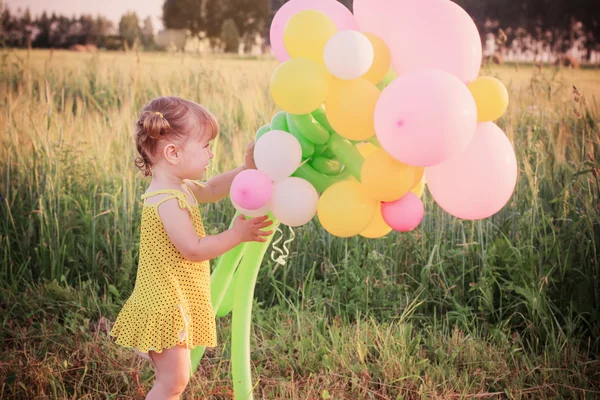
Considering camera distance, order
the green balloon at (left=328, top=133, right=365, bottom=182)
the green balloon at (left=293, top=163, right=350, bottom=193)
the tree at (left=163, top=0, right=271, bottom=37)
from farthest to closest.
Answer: the tree at (left=163, top=0, right=271, bottom=37)
the green balloon at (left=293, top=163, right=350, bottom=193)
the green balloon at (left=328, top=133, right=365, bottom=182)

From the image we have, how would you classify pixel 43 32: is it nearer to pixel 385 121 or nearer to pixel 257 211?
pixel 257 211

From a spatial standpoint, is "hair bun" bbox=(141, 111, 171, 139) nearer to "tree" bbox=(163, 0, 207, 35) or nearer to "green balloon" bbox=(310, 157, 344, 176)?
"green balloon" bbox=(310, 157, 344, 176)

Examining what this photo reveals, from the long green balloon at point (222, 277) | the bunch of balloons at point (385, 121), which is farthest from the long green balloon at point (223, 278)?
the bunch of balloons at point (385, 121)

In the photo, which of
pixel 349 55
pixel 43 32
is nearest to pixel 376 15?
pixel 349 55

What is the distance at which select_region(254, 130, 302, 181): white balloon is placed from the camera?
1607 mm

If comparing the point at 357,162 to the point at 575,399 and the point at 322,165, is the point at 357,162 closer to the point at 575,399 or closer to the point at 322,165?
the point at 322,165

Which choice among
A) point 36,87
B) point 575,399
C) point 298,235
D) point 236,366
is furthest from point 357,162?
point 36,87

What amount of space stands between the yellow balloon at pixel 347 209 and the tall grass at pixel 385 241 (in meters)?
1.18

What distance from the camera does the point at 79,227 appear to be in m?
3.35

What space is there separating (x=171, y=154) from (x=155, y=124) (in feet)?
0.33

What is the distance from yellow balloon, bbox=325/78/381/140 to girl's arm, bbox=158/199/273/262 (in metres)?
0.37

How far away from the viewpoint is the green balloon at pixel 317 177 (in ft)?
5.68

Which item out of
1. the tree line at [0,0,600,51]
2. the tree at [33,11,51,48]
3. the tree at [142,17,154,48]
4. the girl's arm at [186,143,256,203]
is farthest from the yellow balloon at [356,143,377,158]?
the tree at [142,17,154,48]

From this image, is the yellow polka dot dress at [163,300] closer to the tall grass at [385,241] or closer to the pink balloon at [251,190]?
the pink balloon at [251,190]
